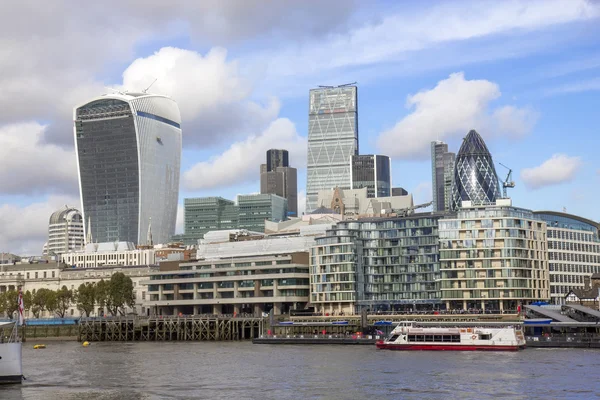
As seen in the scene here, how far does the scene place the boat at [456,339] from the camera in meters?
138

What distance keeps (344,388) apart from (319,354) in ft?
145

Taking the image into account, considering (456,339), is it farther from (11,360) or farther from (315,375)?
(11,360)

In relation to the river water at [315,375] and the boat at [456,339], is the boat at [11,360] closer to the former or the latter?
the river water at [315,375]

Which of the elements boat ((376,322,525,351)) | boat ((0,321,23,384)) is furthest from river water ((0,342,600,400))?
boat ((376,322,525,351))

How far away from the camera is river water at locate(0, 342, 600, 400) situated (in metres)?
86.2

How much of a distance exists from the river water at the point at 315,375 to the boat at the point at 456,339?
4414 millimetres

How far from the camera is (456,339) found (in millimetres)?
141125

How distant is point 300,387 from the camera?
90875 mm

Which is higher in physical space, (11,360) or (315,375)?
(11,360)

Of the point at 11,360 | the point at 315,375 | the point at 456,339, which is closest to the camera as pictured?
the point at 11,360

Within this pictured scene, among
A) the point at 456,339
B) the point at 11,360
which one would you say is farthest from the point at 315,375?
the point at 456,339

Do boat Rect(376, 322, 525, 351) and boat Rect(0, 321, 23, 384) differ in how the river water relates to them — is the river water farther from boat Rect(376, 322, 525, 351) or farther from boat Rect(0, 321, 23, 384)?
boat Rect(376, 322, 525, 351)

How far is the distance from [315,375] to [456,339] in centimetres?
4541

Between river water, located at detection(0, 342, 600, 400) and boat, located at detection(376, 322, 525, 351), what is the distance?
4.41 metres
